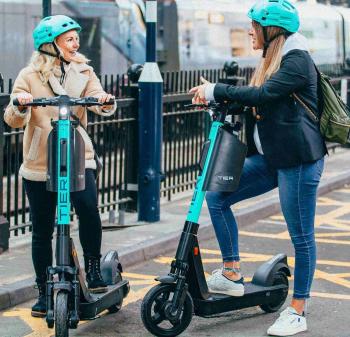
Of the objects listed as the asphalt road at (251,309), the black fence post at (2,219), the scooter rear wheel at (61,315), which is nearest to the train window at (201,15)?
the asphalt road at (251,309)

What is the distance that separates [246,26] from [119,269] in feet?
57.9

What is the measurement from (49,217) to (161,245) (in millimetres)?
2558

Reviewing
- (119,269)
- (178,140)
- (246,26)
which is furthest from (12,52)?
(119,269)

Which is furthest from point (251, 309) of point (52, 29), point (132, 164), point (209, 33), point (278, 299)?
point (209, 33)

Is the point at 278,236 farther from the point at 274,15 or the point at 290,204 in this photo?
the point at 274,15

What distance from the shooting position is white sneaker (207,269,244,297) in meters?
5.86

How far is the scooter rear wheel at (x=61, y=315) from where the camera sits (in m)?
5.16

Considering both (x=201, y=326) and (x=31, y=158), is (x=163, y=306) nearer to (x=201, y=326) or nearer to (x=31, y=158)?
(x=201, y=326)

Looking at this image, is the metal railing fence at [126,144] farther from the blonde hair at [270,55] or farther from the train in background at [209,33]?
the train in background at [209,33]

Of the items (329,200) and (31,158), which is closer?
(31,158)

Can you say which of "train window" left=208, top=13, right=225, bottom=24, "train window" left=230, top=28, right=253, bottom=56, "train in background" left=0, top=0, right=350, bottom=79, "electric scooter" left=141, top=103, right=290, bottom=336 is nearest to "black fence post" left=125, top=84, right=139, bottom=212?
"electric scooter" left=141, top=103, right=290, bottom=336

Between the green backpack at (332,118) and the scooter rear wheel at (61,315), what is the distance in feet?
5.44

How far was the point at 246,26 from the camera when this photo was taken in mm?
23344

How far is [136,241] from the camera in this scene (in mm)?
8398
